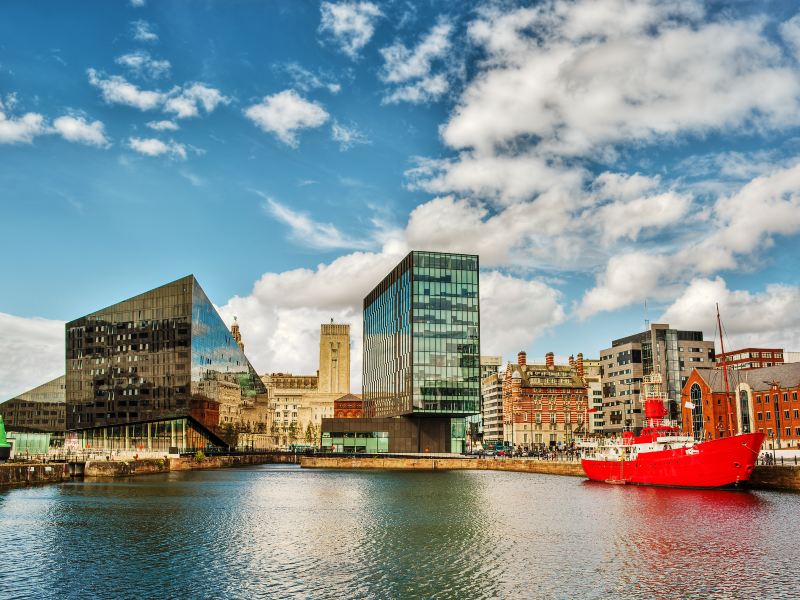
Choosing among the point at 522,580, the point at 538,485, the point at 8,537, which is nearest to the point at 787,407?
the point at 538,485

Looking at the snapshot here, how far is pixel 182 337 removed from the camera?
452ft

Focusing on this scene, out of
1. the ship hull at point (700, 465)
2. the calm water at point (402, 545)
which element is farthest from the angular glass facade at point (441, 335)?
the calm water at point (402, 545)

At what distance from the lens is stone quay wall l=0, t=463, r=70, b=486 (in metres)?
80.9

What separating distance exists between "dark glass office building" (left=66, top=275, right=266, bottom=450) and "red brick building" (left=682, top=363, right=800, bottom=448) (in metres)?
88.7

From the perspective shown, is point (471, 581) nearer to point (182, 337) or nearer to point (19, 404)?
point (182, 337)

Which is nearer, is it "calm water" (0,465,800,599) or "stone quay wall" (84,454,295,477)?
"calm water" (0,465,800,599)

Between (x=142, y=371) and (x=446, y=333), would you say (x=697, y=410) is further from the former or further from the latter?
(x=142, y=371)

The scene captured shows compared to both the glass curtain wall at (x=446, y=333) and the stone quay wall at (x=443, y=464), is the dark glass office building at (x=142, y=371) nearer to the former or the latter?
the stone quay wall at (x=443, y=464)

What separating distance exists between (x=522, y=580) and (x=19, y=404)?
14189 cm

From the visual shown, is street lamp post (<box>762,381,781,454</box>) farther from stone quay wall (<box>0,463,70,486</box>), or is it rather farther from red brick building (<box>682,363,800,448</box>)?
Answer: stone quay wall (<box>0,463,70,486</box>)

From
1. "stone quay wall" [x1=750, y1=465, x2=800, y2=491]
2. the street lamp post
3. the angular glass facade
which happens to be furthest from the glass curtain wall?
"stone quay wall" [x1=750, y1=465, x2=800, y2=491]

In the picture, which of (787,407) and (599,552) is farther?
(787,407)

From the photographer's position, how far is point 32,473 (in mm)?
85625

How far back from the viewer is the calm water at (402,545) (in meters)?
33.2
